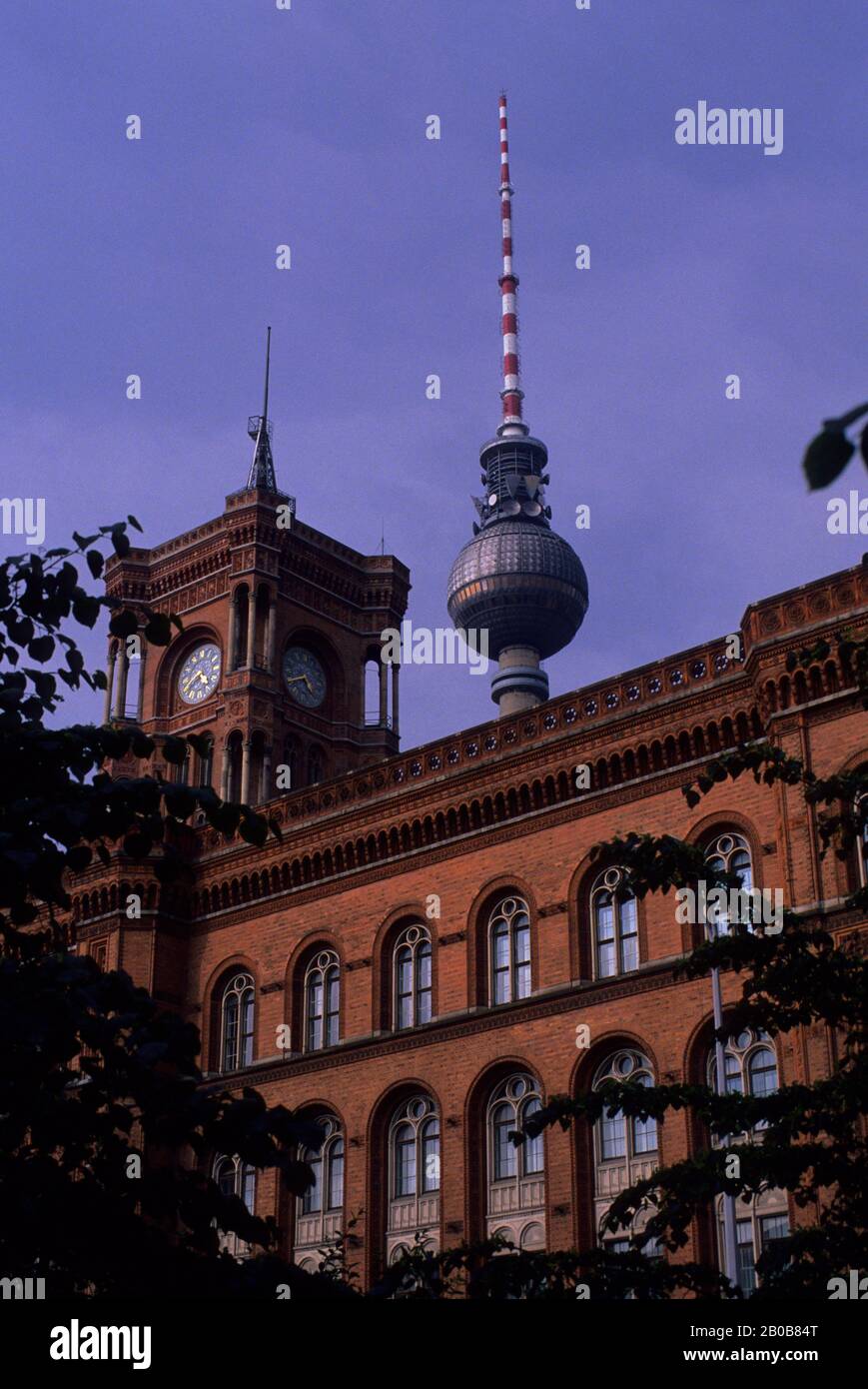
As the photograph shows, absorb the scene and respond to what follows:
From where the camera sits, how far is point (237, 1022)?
43.2m

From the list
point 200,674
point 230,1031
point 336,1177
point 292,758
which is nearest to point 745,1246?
point 336,1177

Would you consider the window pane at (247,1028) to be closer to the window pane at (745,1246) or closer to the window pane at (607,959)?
the window pane at (607,959)

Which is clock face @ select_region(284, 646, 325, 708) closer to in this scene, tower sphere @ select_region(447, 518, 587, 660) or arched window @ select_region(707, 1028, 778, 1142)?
arched window @ select_region(707, 1028, 778, 1142)

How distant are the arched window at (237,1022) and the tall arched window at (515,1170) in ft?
24.5

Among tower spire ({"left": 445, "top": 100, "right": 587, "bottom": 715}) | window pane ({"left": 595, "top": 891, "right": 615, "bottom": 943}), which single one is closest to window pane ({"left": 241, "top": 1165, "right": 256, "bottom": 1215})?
window pane ({"left": 595, "top": 891, "right": 615, "bottom": 943})

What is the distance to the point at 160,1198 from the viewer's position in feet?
Result: 37.6

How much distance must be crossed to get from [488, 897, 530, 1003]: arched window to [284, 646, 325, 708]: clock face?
2791 centimetres

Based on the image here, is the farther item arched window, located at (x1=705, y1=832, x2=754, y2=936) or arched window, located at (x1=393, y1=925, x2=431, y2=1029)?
arched window, located at (x1=393, y1=925, x2=431, y2=1029)

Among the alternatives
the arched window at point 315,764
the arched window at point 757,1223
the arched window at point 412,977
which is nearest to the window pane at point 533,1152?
the arched window at point 412,977

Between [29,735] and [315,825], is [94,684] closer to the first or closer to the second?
[29,735]

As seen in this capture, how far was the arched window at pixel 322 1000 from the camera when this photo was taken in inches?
1615

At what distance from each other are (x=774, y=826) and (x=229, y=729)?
31.6 metres

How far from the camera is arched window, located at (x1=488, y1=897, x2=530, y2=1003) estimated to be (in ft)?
123
